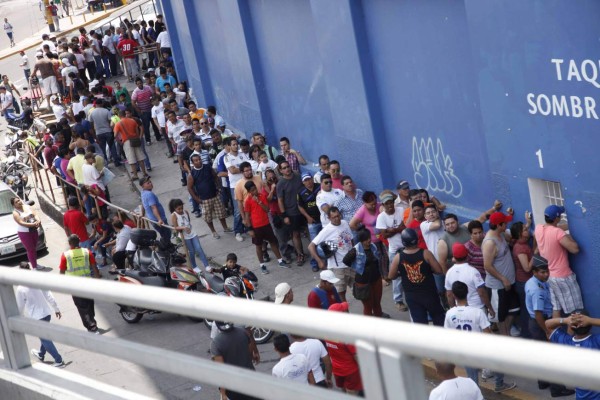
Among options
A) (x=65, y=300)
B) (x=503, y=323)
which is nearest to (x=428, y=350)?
(x=65, y=300)

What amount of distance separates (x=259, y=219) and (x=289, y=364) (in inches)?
327

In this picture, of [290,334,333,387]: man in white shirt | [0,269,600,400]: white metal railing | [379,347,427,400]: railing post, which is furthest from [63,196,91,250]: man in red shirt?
[379,347,427,400]: railing post

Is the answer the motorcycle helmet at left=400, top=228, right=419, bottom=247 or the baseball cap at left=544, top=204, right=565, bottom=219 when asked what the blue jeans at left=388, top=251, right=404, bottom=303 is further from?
the baseball cap at left=544, top=204, right=565, bottom=219

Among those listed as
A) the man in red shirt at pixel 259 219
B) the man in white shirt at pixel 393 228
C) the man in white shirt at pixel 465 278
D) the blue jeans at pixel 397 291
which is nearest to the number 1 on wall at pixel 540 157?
the man in white shirt at pixel 465 278

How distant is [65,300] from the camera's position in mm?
10828

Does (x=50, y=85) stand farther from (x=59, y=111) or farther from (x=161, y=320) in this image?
(x=161, y=320)

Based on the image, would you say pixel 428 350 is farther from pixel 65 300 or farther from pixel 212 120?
pixel 212 120

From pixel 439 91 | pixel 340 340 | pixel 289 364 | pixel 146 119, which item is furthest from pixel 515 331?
pixel 146 119

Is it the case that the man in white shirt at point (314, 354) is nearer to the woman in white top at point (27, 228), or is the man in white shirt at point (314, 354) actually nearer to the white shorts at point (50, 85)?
the woman in white top at point (27, 228)

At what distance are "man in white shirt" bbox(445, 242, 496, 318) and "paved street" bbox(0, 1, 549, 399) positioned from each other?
7.39ft

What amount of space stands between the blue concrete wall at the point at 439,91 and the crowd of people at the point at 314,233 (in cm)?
44

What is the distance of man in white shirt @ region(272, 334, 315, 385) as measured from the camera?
8133mm

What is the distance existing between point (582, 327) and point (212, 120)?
43.4 ft

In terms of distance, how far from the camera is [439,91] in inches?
542
